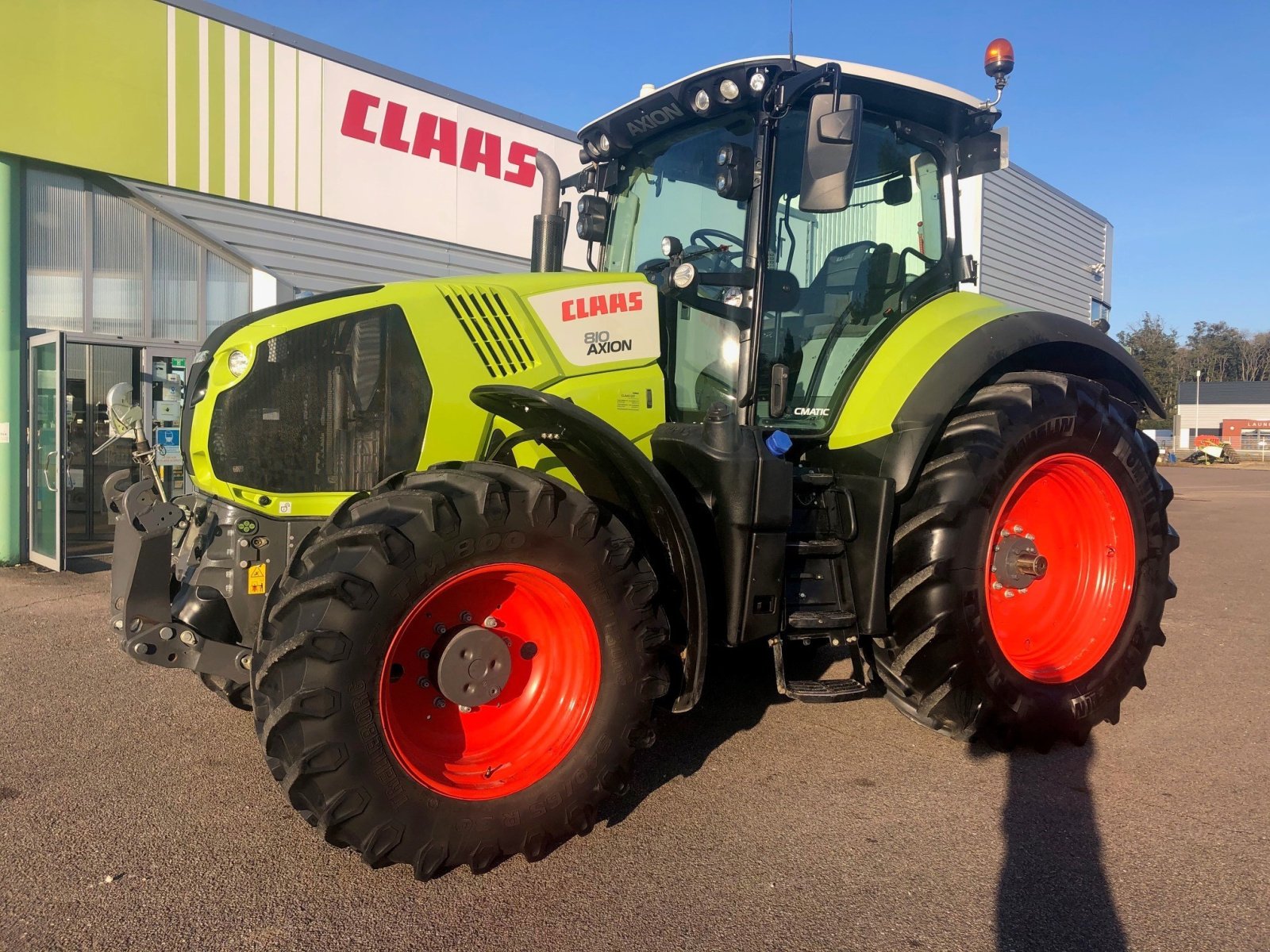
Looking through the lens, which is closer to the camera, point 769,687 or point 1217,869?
point 1217,869

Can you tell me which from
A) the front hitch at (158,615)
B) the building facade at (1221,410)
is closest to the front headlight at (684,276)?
the front hitch at (158,615)

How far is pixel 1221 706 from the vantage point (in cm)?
464

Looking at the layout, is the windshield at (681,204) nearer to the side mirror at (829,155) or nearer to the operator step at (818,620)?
the side mirror at (829,155)

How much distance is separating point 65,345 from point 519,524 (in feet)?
23.0

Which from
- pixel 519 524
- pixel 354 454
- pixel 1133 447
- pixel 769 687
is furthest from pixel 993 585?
pixel 354 454

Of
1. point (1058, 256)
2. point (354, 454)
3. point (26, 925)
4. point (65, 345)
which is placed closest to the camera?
point (26, 925)

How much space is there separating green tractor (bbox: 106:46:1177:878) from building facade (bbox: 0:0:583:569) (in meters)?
4.67

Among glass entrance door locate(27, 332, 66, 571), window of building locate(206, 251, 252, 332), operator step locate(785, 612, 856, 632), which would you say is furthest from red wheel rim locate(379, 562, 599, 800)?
window of building locate(206, 251, 252, 332)

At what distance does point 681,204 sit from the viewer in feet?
13.8

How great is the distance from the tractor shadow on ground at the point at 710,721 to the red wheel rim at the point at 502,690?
1.48ft

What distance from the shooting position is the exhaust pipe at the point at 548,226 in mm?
4516

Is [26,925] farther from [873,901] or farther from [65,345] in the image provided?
[65,345]

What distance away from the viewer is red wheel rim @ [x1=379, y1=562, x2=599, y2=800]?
2832 millimetres

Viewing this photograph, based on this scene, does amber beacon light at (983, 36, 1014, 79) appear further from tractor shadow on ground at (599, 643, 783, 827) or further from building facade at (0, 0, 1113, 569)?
building facade at (0, 0, 1113, 569)
